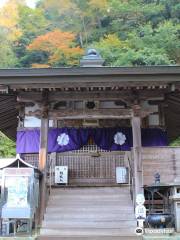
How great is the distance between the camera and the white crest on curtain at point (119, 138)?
13.7 metres

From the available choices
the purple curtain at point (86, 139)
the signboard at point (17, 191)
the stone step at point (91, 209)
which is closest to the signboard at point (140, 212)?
the stone step at point (91, 209)

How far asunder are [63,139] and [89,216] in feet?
12.3

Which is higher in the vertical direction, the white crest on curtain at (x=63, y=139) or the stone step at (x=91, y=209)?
the white crest on curtain at (x=63, y=139)

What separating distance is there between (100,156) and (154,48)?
23762 millimetres

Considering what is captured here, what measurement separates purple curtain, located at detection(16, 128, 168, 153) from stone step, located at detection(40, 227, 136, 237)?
3898mm

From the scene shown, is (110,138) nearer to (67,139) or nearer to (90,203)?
(67,139)

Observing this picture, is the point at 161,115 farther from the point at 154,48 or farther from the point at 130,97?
the point at 154,48

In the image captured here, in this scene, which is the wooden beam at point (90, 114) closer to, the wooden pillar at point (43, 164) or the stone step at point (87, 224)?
the wooden pillar at point (43, 164)

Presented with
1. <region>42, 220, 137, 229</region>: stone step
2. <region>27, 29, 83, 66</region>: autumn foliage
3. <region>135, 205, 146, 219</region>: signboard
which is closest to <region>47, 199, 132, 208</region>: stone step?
<region>42, 220, 137, 229</region>: stone step

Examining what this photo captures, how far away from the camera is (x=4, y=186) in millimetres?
10031

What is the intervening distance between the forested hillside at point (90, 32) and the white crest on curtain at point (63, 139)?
21879 mm

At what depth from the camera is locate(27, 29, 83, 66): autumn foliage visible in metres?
37.8

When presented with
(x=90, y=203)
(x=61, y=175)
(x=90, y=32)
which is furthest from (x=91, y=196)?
(x=90, y=32)

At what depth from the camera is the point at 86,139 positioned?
45.6ft
